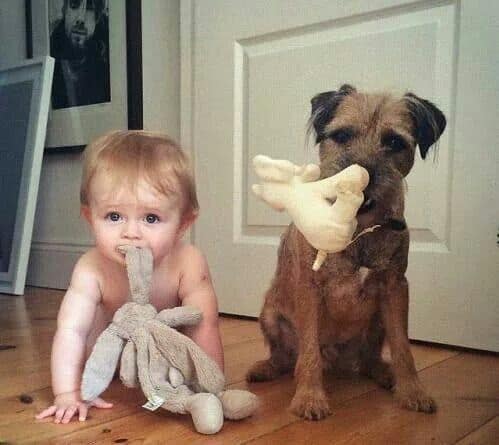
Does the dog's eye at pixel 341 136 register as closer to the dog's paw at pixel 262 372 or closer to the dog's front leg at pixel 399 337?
the dog's front leg at pixel 399 337

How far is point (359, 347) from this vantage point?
104 centimetres

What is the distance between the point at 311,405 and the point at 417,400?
17 cm

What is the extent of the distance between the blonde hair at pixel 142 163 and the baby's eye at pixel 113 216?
0.05 meters

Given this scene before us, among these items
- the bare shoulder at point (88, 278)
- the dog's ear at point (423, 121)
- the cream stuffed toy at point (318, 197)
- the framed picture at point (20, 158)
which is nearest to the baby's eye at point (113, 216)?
the bare shoulder at point (88, 278)

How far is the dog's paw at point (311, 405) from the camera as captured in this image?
83 cm

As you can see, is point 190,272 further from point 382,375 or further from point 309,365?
point 382,375

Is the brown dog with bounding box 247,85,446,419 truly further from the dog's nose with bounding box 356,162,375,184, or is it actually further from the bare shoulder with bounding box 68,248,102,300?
the bare shoulder with bounding box 68,248,102,300

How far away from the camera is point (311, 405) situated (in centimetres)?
84

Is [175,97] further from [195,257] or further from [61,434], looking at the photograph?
[61,434]

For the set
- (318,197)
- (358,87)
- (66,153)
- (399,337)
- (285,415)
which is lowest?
(285,415)

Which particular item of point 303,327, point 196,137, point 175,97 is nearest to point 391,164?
point 303,327

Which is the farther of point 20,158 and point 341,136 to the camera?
point 20,158

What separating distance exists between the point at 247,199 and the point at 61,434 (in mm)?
908

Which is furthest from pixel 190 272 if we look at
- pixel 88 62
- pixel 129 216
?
pixel 88 62
